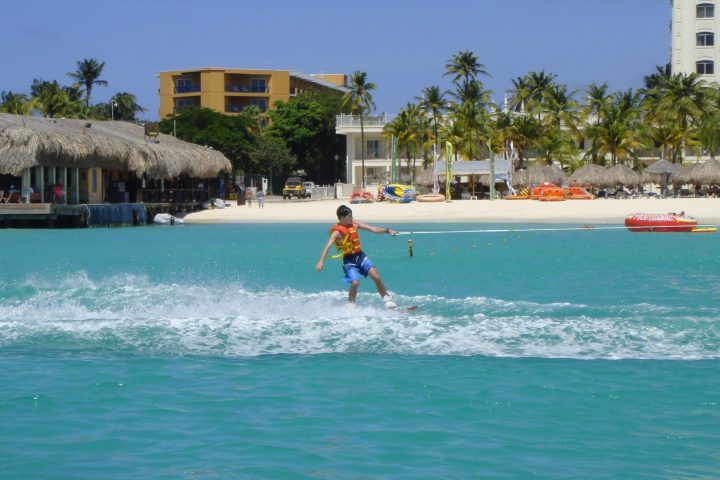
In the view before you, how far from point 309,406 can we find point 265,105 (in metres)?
90.4

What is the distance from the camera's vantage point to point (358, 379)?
9.03m

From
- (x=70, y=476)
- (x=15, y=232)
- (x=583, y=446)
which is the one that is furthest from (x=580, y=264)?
(x=15, y=232)

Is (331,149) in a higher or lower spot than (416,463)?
higher

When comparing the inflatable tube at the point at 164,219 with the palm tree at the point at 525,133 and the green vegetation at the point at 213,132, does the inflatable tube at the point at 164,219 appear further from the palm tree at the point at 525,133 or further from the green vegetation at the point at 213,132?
the palm tree at the point at 525,133

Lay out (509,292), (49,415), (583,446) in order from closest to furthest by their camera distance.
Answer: (583,446) < (49,415) < (509,292)

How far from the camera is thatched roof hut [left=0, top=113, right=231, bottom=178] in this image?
3556 cm

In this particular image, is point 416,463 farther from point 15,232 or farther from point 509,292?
point 15,232

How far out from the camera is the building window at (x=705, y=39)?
76000 millimetres

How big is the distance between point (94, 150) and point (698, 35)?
56605 mm

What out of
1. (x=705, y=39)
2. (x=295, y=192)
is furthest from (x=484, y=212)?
(x=705, y=39)

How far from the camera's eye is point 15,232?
3525cm

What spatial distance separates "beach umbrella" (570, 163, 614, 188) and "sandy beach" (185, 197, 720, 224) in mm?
10400

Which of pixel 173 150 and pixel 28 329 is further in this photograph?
pixel 173 150

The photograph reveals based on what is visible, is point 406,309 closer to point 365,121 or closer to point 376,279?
point 376,279
